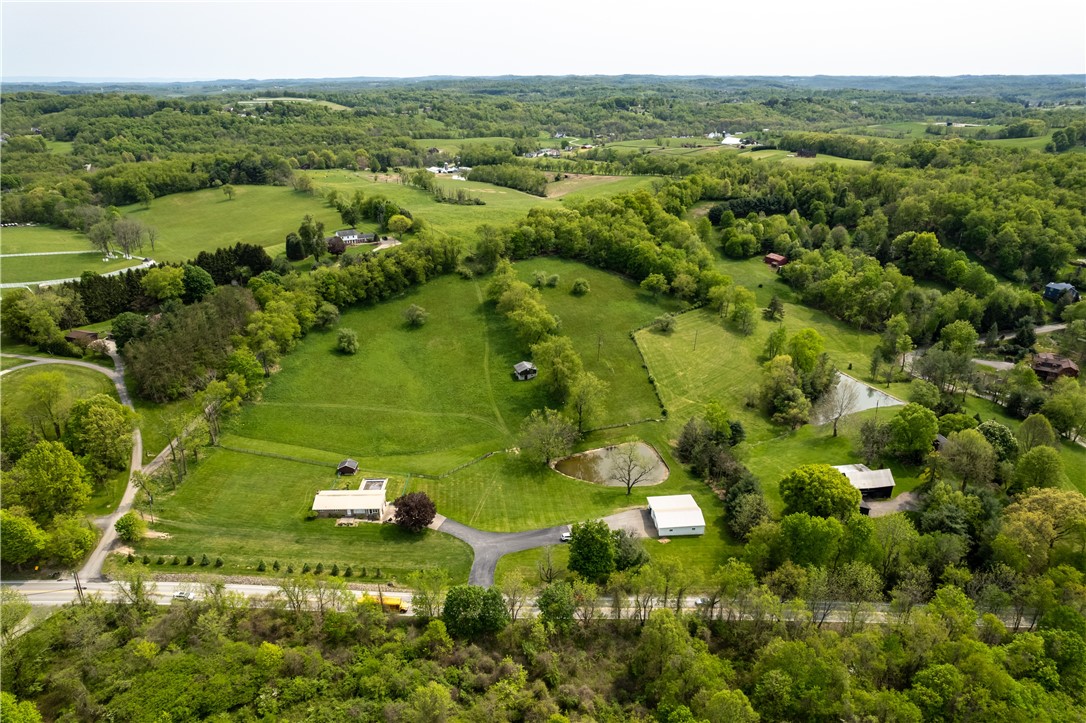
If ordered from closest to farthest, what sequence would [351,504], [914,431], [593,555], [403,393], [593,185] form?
[593,555] < [351,504] < [914,431] < [403,393] < [593,185]

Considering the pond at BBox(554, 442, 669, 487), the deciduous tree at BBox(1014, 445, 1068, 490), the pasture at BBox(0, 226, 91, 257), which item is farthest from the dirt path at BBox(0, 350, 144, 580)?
the deciduous tree at BBox(1014, 445, 1068, 490)

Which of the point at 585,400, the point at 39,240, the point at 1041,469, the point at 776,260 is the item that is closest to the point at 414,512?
the point at 585,400

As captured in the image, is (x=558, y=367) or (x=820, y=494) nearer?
(x=820, y=494)

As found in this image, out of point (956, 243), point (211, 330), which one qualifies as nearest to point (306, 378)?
point (211, 330)

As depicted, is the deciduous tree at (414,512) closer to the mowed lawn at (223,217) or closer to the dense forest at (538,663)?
the dense forest at (538,663)

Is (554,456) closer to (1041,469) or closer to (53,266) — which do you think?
(1041,469)

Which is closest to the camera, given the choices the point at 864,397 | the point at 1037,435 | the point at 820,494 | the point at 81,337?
the point at 820,494
